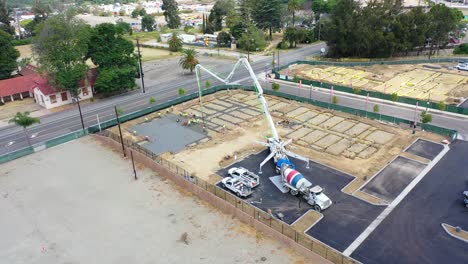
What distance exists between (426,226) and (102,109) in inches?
2192

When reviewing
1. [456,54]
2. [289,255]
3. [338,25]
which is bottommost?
[289,255]

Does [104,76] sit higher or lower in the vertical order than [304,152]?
higher

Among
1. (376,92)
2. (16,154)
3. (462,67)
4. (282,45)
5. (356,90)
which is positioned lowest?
(16,154)

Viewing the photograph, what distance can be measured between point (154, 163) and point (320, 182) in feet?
64.9

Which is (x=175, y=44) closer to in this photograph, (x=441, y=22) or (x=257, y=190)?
(x=441, y=22)

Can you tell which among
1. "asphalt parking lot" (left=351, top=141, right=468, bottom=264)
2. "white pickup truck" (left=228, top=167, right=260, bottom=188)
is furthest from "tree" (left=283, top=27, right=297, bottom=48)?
"white pickup truck" (left=228, top=167, right=260, bottom=188)

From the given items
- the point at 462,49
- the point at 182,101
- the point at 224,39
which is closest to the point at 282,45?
the point at 224,39

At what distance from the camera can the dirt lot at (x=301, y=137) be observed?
45469 mm

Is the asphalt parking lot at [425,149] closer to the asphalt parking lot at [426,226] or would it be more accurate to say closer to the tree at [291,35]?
the asphalt parking lot at [426,226]

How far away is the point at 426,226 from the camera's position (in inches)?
1320

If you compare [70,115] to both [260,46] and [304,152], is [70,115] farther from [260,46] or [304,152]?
[260,46]

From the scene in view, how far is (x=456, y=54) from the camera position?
90.9 m

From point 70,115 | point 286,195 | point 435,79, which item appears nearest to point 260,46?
point 435,79

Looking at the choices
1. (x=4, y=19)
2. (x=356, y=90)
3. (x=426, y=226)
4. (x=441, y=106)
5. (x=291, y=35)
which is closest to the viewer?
(x=426, y=226)
